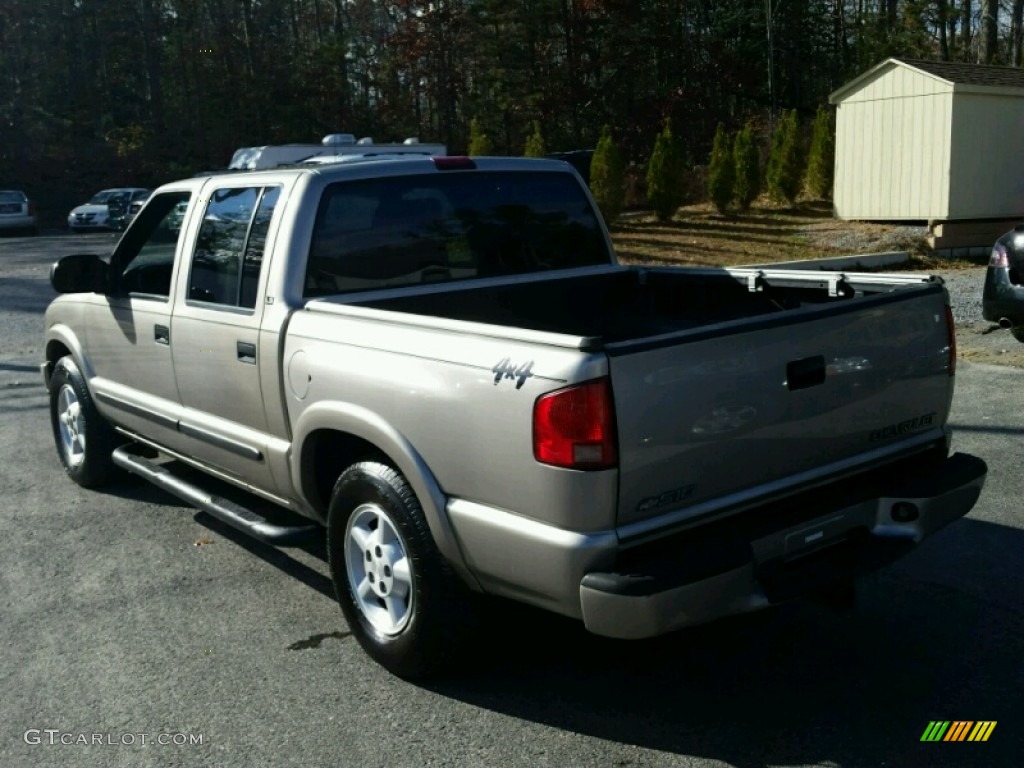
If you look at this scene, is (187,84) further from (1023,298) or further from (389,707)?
(389,707)

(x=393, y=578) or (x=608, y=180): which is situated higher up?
(x=608, y=180)

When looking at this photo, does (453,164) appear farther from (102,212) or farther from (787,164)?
(102,212)

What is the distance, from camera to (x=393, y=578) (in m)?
4.18

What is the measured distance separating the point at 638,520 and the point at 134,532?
3.64 meters

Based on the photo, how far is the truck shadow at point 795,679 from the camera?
3682 mm

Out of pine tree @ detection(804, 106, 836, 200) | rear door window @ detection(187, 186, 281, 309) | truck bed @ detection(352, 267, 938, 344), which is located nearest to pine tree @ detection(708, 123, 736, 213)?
pine tree @ detection(804, 106, 836, 200)

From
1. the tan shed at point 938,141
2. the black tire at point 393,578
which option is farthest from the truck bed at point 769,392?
the tan shed at point 938,141

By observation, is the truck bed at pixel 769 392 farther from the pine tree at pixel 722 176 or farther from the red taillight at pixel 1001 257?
the pine tree at pixel 722 176

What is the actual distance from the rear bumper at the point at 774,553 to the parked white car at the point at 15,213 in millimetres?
36251

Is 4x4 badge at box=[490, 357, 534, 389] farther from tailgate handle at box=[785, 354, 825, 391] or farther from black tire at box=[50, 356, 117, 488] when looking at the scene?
black tire at box=[50, 356, 117, 488]

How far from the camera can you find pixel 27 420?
902 centimetres

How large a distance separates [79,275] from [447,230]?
2.27m

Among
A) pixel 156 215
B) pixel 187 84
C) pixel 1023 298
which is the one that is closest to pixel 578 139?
pixel 187 84

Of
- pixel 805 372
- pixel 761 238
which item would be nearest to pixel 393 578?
pixel 805 372
